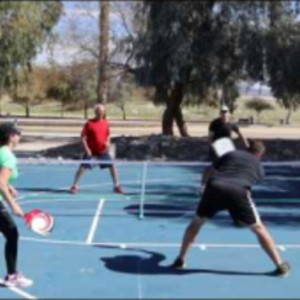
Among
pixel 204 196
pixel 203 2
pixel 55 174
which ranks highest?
pixel 203 2

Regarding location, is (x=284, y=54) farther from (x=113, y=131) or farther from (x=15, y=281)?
(x=15, y=281)

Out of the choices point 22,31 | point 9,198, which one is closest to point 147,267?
point 9,198

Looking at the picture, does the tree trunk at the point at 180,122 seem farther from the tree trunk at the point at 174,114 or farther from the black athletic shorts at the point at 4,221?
the black athletic shorts at the point at 4,221

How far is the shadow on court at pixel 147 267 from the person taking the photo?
8004 millimetres

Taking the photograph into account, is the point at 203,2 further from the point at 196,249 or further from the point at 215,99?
the point at 196,249

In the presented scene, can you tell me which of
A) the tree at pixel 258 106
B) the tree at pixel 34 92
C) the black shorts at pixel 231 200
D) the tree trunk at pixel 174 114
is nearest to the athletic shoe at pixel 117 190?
the black shorts at pixel 231 200

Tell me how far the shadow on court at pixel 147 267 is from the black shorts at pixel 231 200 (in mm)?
672

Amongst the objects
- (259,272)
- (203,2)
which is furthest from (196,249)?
(203,2)

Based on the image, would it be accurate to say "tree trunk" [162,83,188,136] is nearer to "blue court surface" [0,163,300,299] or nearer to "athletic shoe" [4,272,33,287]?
"blue court surface" [0,163,300,299]

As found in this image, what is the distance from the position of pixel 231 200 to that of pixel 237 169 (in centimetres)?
33

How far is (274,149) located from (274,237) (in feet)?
49.0

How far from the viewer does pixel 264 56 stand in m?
27.6

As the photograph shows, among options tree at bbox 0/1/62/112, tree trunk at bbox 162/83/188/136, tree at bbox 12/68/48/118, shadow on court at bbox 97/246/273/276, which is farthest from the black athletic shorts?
tree at bbox 12/68/48/118

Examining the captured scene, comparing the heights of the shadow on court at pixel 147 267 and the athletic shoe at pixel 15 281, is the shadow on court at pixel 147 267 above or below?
below
